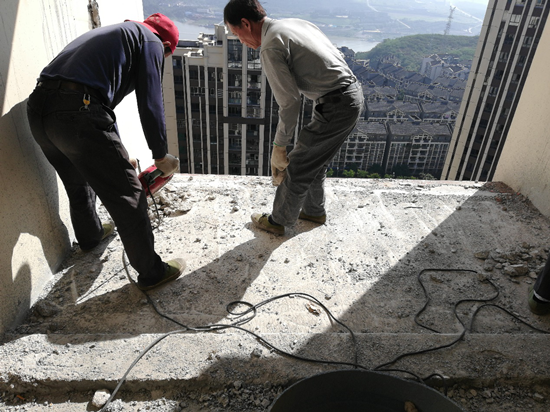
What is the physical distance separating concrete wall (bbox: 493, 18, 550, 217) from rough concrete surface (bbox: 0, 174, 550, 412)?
19 centimetres

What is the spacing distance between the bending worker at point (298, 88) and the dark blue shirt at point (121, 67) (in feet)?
1.79

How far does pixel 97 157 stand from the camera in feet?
6.06

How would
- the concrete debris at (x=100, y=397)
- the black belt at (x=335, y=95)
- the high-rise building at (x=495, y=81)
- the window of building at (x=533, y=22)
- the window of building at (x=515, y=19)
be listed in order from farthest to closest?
the window of building at (x=515, y=19) → the high-rise building at (x=495, y=81) → the window of building at (x=533, y=22) → the black belt at (x=335, y=95) → the concrete debris at (x=100, y=397)

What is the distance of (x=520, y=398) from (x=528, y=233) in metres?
1.74

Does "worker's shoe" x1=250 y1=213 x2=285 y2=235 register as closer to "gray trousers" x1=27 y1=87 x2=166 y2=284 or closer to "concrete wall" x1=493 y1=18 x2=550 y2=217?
"gray trousers" x1=27 y1=87 x2=166 y2=284

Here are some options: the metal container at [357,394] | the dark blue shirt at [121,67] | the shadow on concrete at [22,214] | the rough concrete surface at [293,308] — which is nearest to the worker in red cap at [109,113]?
the dark blue shirt at [121,67]

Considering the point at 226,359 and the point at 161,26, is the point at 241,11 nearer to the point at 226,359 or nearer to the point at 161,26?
the point at 161,26

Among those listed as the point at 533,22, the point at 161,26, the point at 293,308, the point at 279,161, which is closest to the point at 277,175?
the point at 279,161

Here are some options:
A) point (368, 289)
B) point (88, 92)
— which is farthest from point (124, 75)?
point (368, 289)

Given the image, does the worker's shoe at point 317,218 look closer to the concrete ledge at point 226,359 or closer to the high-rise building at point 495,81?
the concrete ledge at point 226,359

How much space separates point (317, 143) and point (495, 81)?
2273cm

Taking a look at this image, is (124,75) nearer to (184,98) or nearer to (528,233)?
(528,233)

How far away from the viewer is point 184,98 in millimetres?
16188

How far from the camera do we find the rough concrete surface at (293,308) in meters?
1.60
